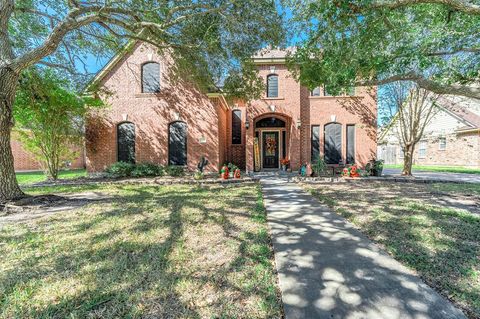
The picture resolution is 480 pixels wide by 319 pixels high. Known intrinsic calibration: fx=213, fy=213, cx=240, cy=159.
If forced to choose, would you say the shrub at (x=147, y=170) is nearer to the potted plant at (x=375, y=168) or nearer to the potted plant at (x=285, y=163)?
the potted plant at (x=285, y=163)

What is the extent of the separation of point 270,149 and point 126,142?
8319 mm

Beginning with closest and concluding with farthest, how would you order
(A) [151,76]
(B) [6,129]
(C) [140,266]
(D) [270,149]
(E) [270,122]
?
(C) [140,266], (B) [6,129], (A) [151,76], (E) [270,122], (D) [270,149]

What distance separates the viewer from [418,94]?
10.4 m

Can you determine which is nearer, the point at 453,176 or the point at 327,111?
the point at 453,176

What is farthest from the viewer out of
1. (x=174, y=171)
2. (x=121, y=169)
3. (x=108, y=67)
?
(x=108, y=67)

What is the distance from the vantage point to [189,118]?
35.9ft

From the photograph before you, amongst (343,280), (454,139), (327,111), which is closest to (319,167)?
(327,111)

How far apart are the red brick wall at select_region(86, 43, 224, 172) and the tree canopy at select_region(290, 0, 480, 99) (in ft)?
19.6

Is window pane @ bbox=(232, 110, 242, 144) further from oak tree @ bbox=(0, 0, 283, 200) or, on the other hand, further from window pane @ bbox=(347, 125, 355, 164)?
window pane @ bbox=(347, 125, 355, 164)

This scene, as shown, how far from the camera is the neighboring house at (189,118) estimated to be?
35.9 feet

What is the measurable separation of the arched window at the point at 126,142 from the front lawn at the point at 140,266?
6.77 metres

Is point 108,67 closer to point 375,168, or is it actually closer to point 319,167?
point 319,167

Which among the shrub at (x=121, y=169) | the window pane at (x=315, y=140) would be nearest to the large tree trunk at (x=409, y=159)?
the window pane at (x=315, y=140)

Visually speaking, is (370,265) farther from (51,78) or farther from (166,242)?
(51,78)
